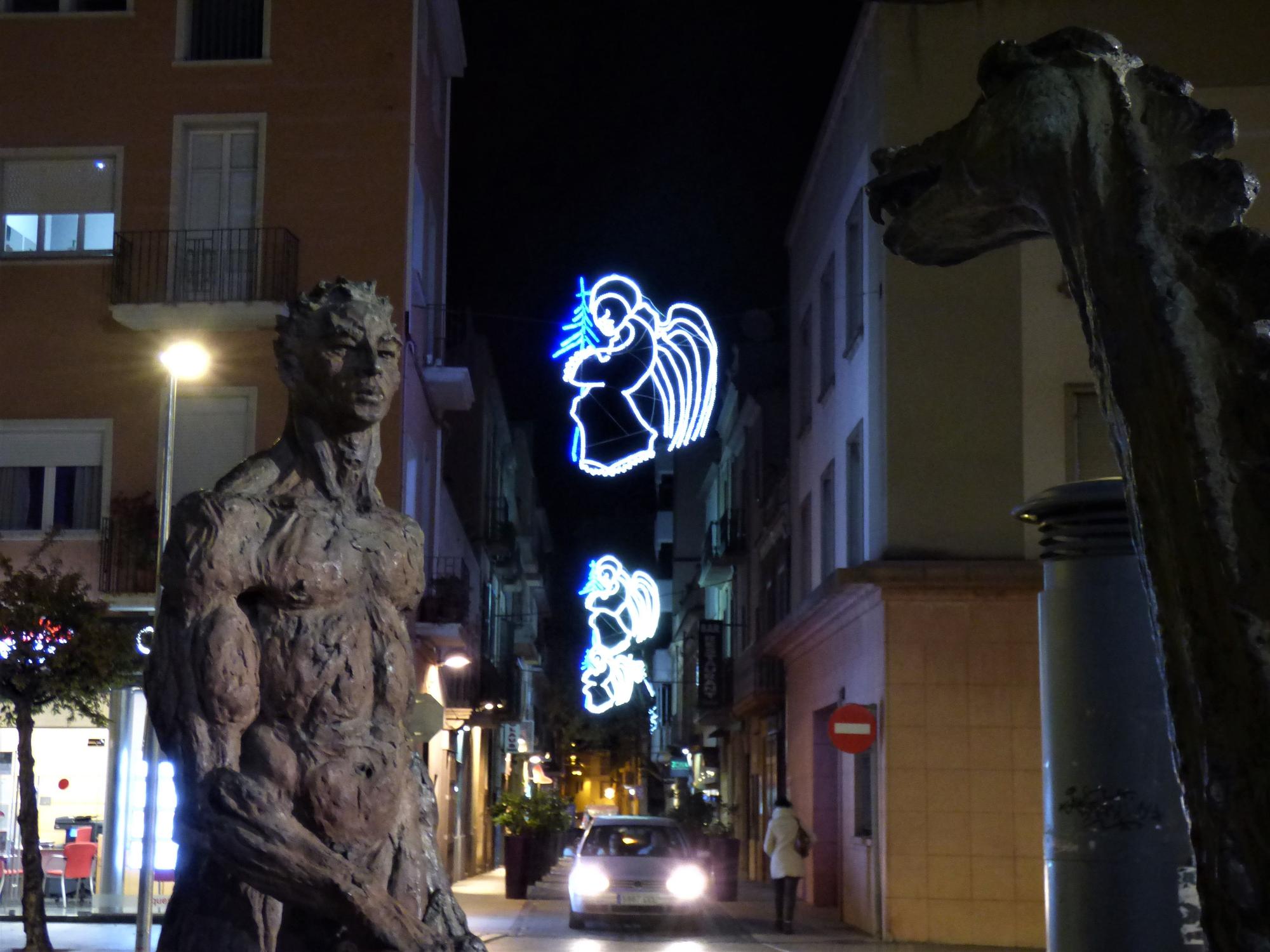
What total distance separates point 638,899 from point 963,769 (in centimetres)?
527

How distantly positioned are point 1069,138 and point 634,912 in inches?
876

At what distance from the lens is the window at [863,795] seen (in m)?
24.3

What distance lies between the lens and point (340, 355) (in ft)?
10.7

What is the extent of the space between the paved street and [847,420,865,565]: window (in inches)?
214

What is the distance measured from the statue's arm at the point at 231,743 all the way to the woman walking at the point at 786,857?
20.6m

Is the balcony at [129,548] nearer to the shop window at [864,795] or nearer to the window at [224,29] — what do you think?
the window at [224,29]

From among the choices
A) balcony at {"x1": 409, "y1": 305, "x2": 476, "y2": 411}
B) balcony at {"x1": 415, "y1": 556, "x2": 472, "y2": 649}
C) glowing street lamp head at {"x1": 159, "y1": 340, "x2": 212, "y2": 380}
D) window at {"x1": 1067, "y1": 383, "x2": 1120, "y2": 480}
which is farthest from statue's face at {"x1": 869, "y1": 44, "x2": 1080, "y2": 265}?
balcony at {"x1": 415, "y1": 556, "x2": 472, "y2": 649}

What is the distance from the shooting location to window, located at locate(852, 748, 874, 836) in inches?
958

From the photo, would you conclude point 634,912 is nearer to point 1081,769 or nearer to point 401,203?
point 401,203

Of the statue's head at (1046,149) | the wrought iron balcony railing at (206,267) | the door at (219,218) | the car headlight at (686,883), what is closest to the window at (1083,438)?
the car headlight at (686,883)

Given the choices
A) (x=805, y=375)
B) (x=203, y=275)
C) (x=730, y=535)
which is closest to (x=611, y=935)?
(x=203, y=275)

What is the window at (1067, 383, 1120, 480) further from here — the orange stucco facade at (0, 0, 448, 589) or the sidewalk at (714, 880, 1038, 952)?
the orange stucco facade at (0, 0, 448, 589)

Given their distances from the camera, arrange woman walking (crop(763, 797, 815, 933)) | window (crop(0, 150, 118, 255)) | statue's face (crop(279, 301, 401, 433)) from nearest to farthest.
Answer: statue's face (crop(279, 301, 401, 433)) < woman walking (crop(763, 797, 815, 933)) < window (crop(0, 150, 118, 255))

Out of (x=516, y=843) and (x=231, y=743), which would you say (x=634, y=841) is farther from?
Result: (x=231, y=743)
